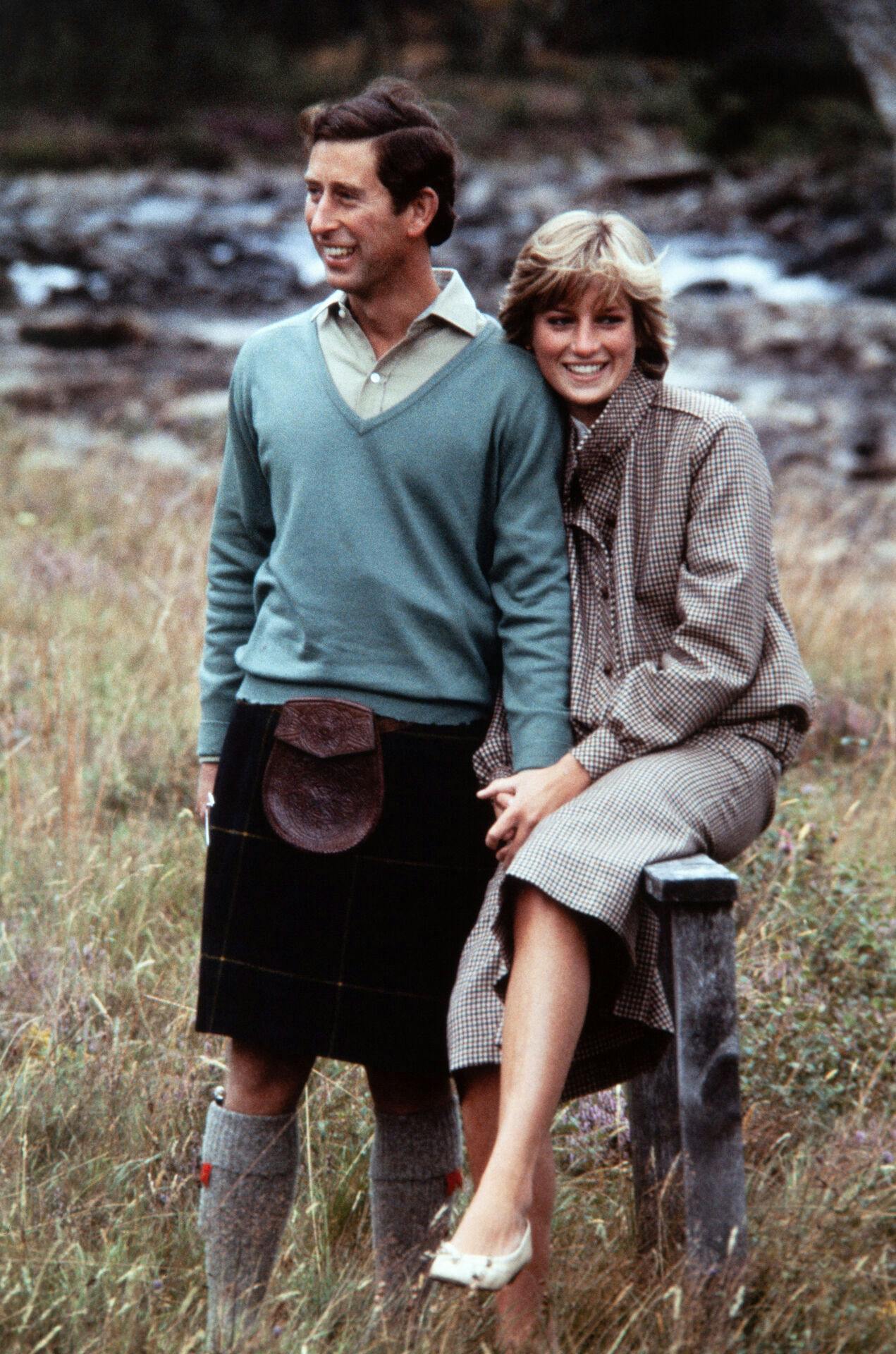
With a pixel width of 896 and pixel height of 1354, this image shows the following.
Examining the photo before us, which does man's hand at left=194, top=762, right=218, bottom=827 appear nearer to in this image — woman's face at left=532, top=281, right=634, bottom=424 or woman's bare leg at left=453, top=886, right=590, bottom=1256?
woman's bare leg at left=453, top=886, right=590, bottom=1256

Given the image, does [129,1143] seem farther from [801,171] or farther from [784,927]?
[801,171]

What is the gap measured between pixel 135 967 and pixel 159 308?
38.0 ft

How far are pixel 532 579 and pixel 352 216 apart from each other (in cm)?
61

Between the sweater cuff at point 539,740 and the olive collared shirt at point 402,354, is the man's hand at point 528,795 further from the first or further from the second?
the olive collared shirt at point 402,354

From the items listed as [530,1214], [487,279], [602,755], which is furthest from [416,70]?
[530,1214]

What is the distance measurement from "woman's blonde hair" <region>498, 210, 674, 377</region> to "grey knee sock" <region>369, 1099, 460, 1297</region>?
131 centimetres

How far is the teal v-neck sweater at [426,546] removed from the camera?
7.64ft

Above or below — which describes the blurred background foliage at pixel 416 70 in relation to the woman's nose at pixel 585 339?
above

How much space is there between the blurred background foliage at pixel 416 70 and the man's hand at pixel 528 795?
13835 mm

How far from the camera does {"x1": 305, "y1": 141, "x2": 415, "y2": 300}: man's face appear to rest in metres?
2.28

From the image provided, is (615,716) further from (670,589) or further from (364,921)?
(364,921)

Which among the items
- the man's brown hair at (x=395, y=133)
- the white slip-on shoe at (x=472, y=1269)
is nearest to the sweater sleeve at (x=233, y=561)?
the man's brown hair at (x=395, y=133)

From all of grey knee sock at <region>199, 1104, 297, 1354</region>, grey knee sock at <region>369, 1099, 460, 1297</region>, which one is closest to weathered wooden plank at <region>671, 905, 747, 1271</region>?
grey knee sock at <region>369, 1099, 460, 1297</region>

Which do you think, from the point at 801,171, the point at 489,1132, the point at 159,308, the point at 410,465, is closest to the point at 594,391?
the point at 410,465
